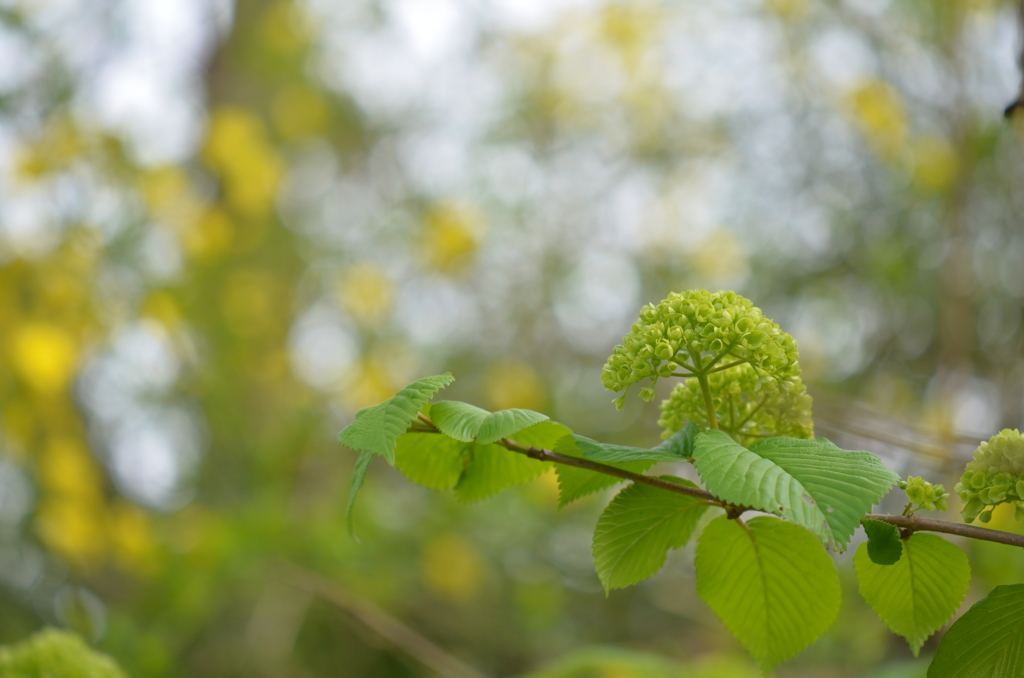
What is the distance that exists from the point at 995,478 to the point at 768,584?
18 centimetres

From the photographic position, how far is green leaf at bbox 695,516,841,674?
Result: 532 mm

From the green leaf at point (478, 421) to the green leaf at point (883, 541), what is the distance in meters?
0.23

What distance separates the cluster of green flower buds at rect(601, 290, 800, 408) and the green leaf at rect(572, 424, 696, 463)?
42 mm

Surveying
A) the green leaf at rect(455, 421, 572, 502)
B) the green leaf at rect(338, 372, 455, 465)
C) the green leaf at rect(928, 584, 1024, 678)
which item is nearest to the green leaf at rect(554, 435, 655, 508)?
the green leaf at rect(455, 421, 572, 502)

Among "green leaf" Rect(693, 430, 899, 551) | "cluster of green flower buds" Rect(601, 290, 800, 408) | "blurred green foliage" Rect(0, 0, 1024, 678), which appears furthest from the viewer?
"blurred green foliage" Rect(0, 0, 1024, 678)

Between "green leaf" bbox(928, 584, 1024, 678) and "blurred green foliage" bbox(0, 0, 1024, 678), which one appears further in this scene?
"blurred green foliage" bbox(0, 0, 1024, 678)

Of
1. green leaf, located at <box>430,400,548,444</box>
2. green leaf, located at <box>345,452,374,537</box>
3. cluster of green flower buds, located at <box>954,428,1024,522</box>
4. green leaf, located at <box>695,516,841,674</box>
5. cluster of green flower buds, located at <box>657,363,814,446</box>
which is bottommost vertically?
green leaf, located at <box>345,452,374,537</box>

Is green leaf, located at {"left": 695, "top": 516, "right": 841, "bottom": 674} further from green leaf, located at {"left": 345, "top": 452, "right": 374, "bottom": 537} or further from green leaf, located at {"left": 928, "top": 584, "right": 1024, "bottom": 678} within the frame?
green leaf, located at {"left": 345, "top": 452, "right": 374, "bottom": 537}

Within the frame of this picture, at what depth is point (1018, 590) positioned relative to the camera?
50cm

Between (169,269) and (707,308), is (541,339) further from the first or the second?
(707,308)

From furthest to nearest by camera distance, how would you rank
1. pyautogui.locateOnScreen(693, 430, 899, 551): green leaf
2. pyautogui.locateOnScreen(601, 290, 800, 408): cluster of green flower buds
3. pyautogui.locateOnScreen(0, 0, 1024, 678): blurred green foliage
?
pyautogui.locateOnScreen(0, 0, 1024, 678): blurred green foliage, pyautogui.locateOnScreen(601, 290, 800, 408): cluster of green flower buds, pyautogui.locateOnScreen(693, 430, 899, 551): green leaf

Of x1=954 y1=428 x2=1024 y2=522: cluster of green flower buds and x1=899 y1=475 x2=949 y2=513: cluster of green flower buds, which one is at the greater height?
x1=954 y1=428 x2=1024 y2=522: cluster of green flower buds

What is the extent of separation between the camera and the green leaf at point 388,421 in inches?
18.3

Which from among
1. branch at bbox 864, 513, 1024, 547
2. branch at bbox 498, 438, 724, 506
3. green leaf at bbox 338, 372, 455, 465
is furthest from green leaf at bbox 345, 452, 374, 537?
branch at bbox 864, 513, 1024, 547
